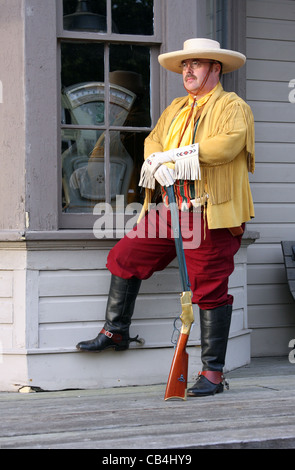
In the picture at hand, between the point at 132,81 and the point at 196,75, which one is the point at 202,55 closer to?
the point at 196,75

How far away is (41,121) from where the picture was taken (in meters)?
4.15

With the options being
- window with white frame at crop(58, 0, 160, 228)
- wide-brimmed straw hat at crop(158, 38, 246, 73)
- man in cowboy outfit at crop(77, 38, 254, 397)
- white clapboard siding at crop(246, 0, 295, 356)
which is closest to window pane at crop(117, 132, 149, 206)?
window with white frame at crop(58, 0, 160, 228)

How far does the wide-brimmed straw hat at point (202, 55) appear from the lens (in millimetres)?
3875

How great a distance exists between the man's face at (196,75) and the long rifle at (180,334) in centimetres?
61

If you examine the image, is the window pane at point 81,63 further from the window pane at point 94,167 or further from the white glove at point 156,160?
the white glove at point 156,160

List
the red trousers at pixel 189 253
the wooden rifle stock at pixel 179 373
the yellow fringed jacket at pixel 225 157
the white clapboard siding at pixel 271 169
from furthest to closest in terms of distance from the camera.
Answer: the white clapboard siding at pixel 271 169 < the red trousers at pixel 189 253 < the yellow fringed jacket at pixel 225 157 < the wooden rifle stock at pixel 179 373

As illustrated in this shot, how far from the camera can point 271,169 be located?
5242 mm

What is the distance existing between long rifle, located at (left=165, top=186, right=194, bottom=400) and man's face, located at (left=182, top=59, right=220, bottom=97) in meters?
0.61

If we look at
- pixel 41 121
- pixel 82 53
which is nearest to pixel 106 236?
pixel 41 121

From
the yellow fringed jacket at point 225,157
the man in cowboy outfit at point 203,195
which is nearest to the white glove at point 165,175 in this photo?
the man in cowboy outfit at point 203,195

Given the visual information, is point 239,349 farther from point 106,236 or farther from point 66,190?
point 66,190

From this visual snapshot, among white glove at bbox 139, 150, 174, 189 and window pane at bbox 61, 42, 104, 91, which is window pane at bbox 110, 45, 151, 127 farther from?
white glove at bbox 139, 150, 174, 189

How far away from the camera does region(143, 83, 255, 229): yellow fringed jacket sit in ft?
12.2

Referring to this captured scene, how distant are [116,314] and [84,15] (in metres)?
1.73
